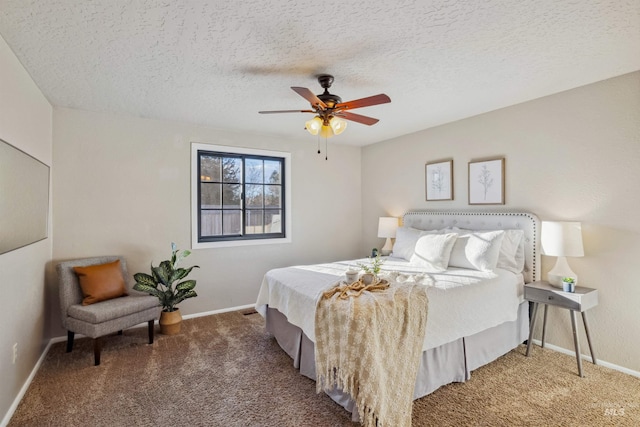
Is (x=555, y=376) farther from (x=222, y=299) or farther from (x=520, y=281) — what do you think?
(x=222, y=299)

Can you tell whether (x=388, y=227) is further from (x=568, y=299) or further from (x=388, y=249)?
(x=568, y=299)

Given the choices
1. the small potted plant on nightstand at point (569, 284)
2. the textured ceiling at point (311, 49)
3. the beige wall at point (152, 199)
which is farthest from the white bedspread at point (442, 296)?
the textured ceiling at point (311, 49)

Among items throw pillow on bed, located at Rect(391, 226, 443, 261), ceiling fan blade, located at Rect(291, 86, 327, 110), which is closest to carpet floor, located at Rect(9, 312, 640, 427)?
throw pillow on bed, located at Rect(391, 226, 443, 261)

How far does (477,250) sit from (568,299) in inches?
31.7

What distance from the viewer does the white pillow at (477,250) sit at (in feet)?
10.0

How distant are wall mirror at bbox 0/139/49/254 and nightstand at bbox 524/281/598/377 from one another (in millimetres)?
4068

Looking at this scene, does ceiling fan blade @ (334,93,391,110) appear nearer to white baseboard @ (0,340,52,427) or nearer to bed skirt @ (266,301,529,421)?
bed skirt @ (266,301,529,421)

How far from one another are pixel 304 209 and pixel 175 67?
112 inches

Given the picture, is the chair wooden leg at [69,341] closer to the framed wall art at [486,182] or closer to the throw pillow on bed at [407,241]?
the throw pillow on bed at [407,241]

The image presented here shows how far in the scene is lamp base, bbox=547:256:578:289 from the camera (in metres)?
2.83

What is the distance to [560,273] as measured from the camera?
2.86 meters

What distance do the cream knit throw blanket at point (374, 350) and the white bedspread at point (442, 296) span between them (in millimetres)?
152

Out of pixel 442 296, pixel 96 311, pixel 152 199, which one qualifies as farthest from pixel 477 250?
pixel 152 199

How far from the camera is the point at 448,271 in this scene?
312 centimetres
